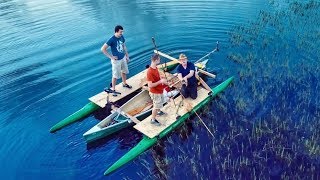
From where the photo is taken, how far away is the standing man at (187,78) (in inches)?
524

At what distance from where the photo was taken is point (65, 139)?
42.9ft

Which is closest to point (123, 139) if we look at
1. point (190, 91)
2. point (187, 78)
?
point (190, 91)

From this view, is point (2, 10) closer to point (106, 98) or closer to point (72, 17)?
point (72, 17)

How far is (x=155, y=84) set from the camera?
38.0 ft

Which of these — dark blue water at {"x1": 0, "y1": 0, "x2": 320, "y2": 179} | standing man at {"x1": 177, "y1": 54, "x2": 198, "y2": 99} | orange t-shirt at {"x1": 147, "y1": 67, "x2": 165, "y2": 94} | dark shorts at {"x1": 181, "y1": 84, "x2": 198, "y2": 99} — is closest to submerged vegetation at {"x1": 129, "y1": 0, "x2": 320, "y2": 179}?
dark blue water at {"x1": 0, "y1": 0, "x2": 320, "y2": 179}

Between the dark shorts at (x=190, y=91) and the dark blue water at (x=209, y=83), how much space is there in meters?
Answer: 0.99

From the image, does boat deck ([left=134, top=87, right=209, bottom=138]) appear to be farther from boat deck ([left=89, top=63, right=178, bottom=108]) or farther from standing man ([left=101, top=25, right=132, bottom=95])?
standing man ([left=101, top=25, right=132, bottom=95])

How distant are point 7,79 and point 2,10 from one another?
1548cm

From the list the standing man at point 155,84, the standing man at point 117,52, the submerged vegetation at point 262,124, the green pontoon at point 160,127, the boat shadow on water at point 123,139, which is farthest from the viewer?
the standing man at point 117,52

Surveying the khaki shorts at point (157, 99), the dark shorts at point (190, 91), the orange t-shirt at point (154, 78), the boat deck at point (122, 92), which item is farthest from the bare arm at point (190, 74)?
the boat deck at point (122, 92)

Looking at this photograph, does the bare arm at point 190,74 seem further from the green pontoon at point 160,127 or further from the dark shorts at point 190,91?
the green pontoon at point 160,127

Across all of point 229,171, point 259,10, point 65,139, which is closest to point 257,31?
point 259,10

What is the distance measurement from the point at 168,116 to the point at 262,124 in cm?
377

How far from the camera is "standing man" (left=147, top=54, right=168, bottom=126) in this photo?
36.9 ft
